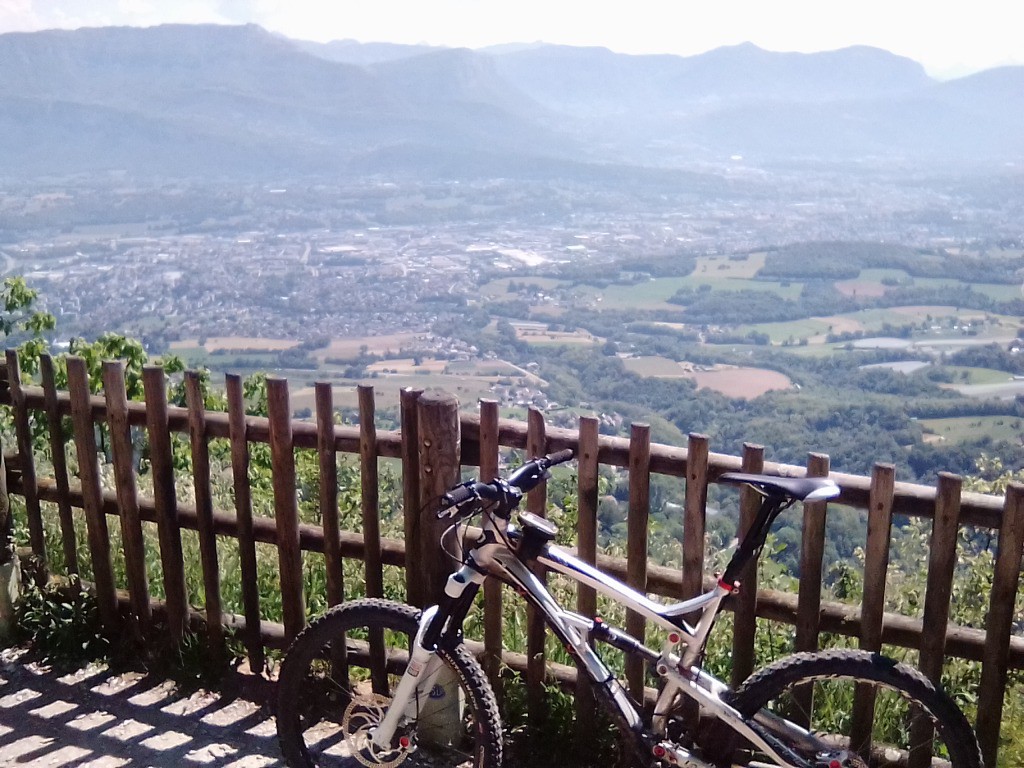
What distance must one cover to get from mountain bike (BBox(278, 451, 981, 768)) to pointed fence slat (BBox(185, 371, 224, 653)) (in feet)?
3.03

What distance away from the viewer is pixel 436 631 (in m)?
3.32

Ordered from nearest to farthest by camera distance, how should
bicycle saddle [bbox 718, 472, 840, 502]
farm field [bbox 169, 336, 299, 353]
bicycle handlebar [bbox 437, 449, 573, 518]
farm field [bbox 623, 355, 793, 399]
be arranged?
bicycle saddle [bbox 718, 472, 840, 502] → bicycle handlebar [bbox 437, 449, 573, 518] → farm field [bbox 623, 355, 793, 399] → farm field [bbox 169, 336, 299, 353]

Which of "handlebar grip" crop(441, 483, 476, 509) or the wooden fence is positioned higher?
"handlebar grip" crop(441, 483, 476, 509)

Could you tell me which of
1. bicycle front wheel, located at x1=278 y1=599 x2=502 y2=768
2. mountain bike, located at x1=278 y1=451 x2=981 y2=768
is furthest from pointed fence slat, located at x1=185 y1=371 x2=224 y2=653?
mountain bike, located at x1=278 y1=451 x2=981 y2=768

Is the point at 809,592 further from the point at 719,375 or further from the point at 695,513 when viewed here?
the point at 719,375

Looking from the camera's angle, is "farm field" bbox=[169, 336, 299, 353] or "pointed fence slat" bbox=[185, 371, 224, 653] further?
"farm field" bbox=[169, 336, 299, 353]

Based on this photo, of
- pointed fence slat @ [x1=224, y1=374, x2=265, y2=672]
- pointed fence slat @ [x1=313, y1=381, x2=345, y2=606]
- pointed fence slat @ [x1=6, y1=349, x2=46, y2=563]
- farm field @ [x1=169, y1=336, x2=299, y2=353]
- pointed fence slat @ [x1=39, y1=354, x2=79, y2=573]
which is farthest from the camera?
farm field @ [x1=169, y1=336, x2=299, y2=353]

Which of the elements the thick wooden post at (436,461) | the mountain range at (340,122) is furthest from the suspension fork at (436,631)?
the mountain range at (340,122)

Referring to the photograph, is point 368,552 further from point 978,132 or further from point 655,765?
point 978,132

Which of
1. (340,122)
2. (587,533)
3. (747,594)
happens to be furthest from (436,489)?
(340,122)

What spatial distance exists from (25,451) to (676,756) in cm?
345

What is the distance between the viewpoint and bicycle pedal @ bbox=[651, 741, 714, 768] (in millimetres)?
3131

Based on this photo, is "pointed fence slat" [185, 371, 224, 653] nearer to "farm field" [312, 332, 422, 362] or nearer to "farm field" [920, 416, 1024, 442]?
"farm field" [920, 416, 1024, 442]

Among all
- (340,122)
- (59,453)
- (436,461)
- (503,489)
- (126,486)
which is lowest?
(126,486)
